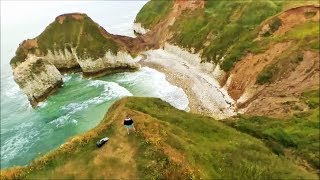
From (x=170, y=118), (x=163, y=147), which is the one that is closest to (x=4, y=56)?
(x=170, y=118)

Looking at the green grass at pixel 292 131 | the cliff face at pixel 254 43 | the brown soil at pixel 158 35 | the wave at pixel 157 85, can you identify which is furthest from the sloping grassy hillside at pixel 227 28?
the green grass at pixel 292 131

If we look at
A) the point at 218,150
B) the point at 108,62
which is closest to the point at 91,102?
the point at 108,62

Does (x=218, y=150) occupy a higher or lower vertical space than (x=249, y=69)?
higher

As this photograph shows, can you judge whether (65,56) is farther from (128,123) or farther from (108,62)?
(128,123)

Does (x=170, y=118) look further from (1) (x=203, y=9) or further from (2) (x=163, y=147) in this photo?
(1) (x=203, y=9)

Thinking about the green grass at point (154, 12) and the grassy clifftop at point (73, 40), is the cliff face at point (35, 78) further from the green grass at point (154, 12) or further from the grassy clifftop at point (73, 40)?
the green grass at point (154, 12)

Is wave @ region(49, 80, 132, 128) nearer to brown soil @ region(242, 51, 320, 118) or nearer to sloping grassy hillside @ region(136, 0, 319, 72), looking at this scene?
sloping grassy hillside @ region(136, 0, 319, 72)

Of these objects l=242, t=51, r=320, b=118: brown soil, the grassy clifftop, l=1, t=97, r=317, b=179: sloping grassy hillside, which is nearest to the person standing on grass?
l=1, t=97, r=317, b=179: sloping grassy hillside
